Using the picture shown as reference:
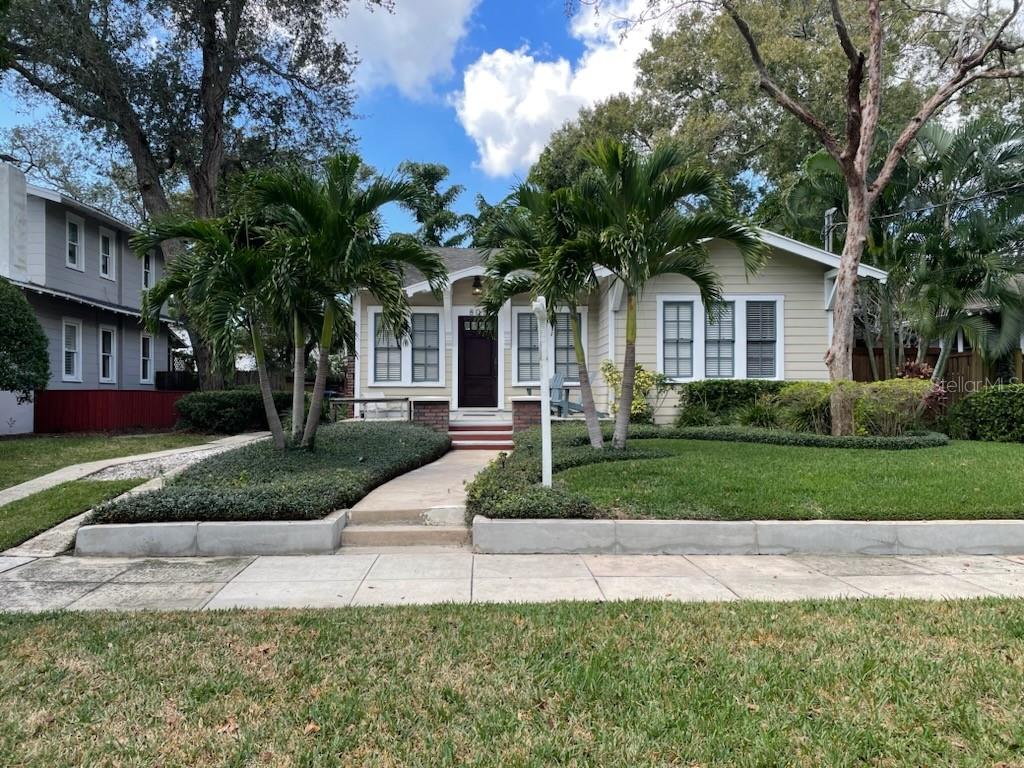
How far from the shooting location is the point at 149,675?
9.92 feet

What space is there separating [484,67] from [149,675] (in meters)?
18.7

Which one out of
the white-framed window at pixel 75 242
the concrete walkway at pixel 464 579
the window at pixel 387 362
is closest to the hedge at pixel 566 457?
the concrete walkway at pixel 464 579

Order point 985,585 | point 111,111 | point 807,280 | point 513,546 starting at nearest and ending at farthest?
1. point 985,585
2. point 513,546
3. point 807,280
4. point 111,111

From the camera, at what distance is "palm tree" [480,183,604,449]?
296 inches

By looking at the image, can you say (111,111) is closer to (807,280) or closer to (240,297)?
(240,297)

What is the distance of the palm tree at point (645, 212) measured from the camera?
23.9ft

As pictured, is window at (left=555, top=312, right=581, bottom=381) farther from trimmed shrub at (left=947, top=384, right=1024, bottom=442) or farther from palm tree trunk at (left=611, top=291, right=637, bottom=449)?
trimmed shrub at (left=947, top=384, right=1024, bottom=442)

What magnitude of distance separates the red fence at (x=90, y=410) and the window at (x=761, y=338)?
15.5 m

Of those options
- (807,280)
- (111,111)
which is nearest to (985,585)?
(807,280)

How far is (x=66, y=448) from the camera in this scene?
1220 cm

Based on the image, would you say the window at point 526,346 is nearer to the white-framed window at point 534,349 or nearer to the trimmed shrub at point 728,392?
the white-framed window at point 534,349

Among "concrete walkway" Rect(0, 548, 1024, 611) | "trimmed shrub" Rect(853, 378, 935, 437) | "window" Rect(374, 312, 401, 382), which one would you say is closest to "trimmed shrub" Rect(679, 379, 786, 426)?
"trimmed shrub" Rect(853, 378, 935, 437)

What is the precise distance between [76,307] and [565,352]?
13.9 metres

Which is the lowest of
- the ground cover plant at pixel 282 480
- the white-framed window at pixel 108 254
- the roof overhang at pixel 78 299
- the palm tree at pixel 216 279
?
the ground cover plant at pixel 282 480
